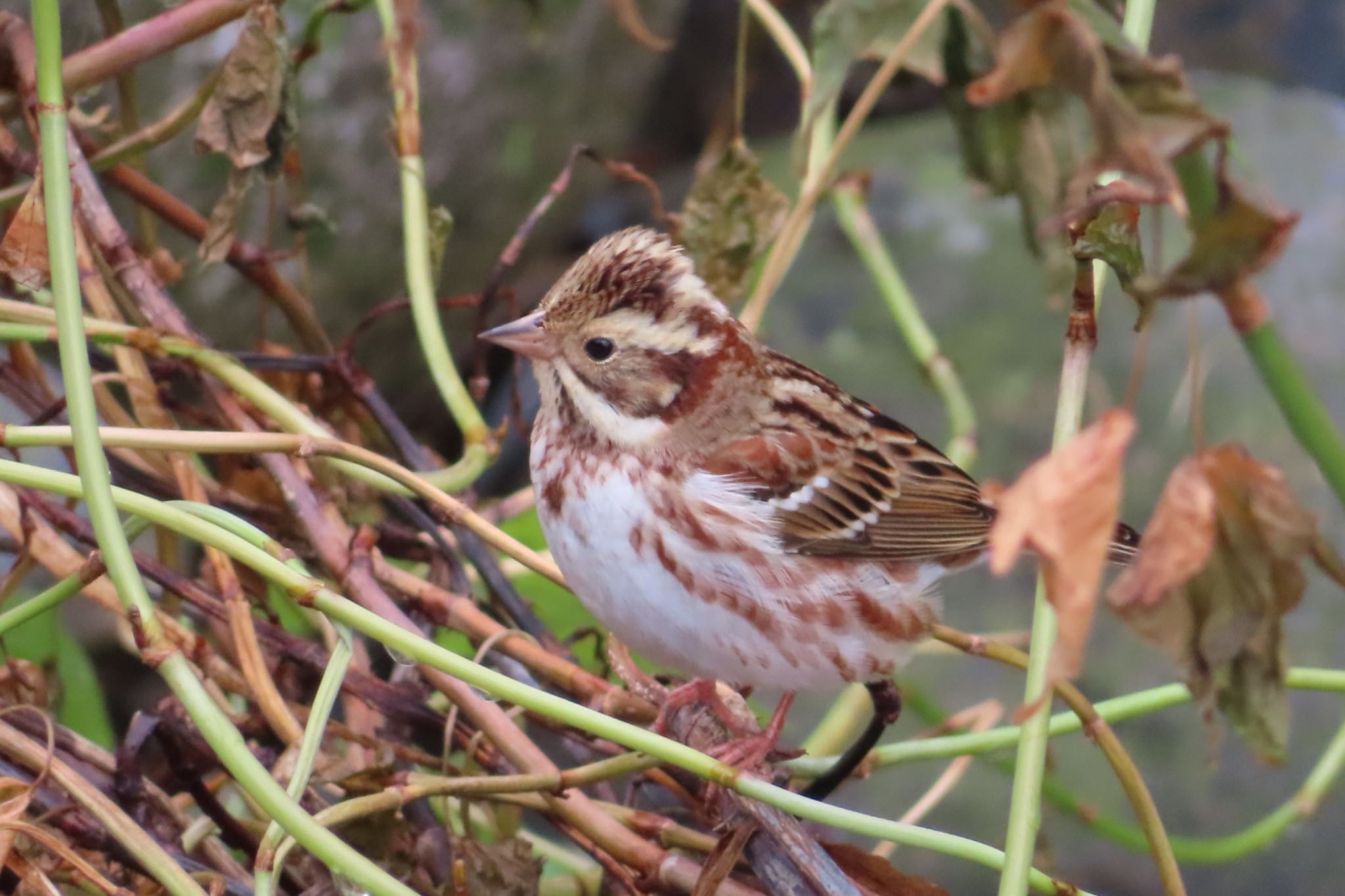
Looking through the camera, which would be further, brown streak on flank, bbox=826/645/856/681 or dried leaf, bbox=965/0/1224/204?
brown streak on flank, bbox=826/645/856/681

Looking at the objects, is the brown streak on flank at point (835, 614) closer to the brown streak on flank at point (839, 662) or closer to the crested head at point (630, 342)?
the brown streak on flank at point (839, 662)

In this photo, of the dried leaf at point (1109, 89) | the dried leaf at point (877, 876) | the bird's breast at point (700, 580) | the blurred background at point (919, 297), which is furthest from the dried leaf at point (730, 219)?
the dried leaf at point (1109, 89)

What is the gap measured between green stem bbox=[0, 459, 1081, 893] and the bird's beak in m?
0.53

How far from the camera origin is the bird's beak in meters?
1.60

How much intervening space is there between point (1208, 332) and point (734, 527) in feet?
6.86

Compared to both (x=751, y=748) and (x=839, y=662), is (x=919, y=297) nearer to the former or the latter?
(x=839, y=662)

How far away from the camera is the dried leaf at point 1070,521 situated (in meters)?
0.66

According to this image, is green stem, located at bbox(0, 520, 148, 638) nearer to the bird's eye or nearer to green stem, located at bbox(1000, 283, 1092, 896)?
the bird's eye

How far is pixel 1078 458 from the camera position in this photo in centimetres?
68

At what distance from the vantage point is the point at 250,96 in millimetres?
1512

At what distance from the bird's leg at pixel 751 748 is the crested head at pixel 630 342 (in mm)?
348

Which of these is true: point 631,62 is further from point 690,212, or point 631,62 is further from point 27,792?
point 27,792

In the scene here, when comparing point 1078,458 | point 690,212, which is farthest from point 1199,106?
point 690,212

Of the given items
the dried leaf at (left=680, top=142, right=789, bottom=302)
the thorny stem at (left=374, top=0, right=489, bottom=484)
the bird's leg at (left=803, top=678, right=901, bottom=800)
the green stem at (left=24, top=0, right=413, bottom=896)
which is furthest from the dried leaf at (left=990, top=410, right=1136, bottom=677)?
the dried leaf at (left=680, top=142, right=789, bottom=302)
